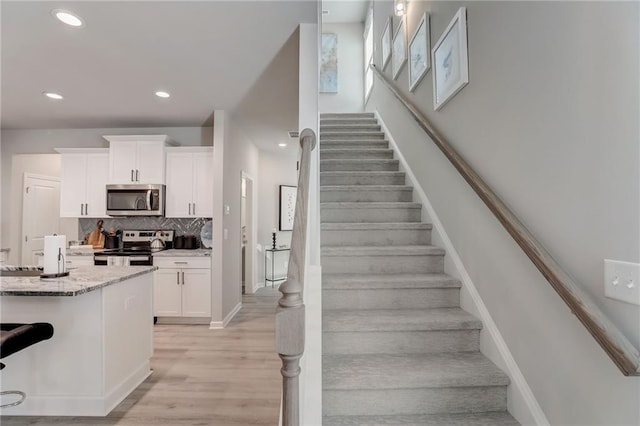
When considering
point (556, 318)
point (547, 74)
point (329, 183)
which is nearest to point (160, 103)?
point (329, 183)

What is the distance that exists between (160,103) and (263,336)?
9.87ft

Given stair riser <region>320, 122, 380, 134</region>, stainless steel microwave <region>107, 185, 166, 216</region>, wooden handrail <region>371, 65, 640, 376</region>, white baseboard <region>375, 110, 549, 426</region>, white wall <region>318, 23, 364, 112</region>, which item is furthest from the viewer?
white wall <region>318, 23, 364, 112</region>

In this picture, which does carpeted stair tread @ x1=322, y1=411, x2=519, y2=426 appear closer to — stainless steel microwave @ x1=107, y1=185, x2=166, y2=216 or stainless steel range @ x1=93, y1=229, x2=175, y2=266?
stainless steel range @ x1=93, y1=229, x2=175, y2=266

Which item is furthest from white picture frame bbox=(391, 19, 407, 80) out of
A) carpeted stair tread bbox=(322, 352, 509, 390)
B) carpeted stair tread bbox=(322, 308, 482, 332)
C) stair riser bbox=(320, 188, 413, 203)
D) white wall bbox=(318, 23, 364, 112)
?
carpeted stair tread bbox=(322, 352, 509, 390)

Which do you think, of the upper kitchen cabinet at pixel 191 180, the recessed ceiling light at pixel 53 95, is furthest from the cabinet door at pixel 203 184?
the recessed ceiling light at pixel 53 95

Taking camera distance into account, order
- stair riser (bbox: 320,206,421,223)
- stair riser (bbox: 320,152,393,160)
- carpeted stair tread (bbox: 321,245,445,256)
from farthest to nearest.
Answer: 1. stair riser (bbox: 320,152,393,160)
2. stair riser (bbox: 320,206,421,223)
3. carpeted stair tread (bbox: 321,245,445,256)

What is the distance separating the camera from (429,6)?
2.72 m

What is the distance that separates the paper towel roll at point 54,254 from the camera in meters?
2.35

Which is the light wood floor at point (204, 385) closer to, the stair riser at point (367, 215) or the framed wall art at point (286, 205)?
the stair riser at point (367, 215)

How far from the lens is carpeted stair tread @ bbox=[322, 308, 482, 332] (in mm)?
1880

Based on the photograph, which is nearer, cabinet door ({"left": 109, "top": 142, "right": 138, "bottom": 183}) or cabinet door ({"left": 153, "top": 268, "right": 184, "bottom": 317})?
cabinet door ({"left": 153, "top": 268, "right": 184, "bottom": 317})

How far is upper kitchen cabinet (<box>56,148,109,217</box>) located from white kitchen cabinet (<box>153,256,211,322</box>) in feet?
4.41

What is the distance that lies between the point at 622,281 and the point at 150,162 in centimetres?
491

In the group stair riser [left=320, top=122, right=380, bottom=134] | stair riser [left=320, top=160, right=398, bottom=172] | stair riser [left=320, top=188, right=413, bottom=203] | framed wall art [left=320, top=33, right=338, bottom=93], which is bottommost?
stair riser [left=320, top=188, right=413, bottom=203]
